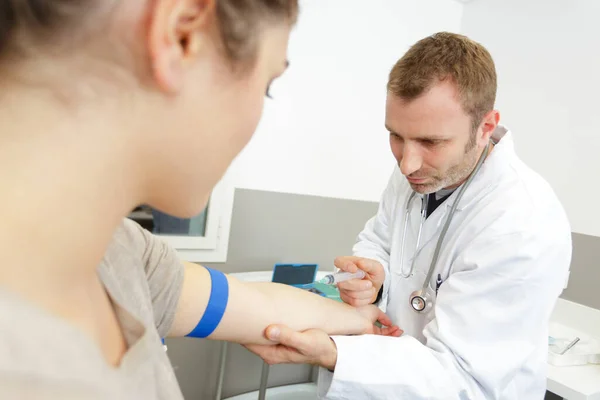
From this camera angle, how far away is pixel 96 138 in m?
0.41

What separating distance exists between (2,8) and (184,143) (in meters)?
→ 0.18

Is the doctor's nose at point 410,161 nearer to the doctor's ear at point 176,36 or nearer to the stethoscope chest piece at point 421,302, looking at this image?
the stethoscope chest piece at point 421,302

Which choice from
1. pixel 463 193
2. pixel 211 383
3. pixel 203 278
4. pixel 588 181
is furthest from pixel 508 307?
pixel 211 383

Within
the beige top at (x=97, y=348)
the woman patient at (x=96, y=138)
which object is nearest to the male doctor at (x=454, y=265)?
the beige top at (x=97, y=348)

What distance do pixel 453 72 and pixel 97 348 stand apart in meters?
1.13

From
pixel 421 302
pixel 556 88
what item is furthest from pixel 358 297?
pixel 556 88

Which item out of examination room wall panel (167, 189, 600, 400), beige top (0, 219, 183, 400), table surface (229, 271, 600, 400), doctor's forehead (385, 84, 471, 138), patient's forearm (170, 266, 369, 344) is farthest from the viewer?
examination room wall panel (167, 189, 600, 400)

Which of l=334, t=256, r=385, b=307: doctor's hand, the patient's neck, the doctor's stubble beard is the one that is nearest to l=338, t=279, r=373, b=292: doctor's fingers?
l=334, t=256, r=385, b=307: doctor's hand

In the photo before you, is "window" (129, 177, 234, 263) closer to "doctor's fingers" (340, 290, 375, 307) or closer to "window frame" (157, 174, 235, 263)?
"window frame" (157, 174, 235, 263)

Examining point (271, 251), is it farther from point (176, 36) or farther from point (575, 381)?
point (176, 36)

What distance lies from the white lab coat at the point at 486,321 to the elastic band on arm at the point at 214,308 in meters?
0.32

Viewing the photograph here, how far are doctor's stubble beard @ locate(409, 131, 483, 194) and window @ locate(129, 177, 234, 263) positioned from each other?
0.99 meters

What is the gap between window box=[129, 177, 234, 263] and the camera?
76.7 inches

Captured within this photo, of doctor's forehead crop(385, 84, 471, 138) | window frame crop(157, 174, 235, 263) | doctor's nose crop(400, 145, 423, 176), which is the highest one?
doctor's forehead crop(385, 84, 471, 138)
